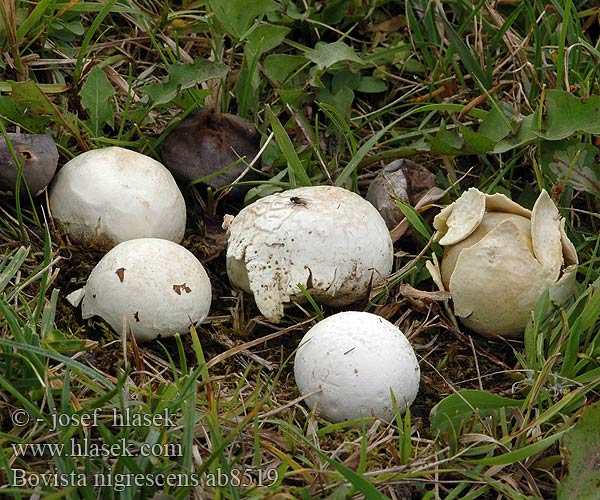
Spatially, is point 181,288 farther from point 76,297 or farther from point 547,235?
point 547,235

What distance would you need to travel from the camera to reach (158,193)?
2459 mm

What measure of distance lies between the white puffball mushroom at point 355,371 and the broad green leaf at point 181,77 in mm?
974

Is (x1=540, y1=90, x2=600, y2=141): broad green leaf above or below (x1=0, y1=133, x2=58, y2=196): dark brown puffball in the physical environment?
above

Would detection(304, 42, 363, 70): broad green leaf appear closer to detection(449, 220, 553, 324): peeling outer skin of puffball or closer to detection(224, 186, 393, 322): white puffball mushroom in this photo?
detection(224, 186, 393, 322): white puffball mushroom

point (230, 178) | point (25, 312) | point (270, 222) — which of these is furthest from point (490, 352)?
point (25, 312)

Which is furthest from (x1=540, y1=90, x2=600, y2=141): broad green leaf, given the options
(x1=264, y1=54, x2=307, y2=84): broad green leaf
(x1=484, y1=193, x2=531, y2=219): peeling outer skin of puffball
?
(x1=264, y1=54, x2=307, y2=84): broad green leaf

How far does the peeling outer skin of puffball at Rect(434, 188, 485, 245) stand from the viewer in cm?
238

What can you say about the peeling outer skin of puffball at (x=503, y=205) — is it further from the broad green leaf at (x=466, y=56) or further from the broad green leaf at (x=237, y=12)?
the broad green leaf at (x=237, y=12)

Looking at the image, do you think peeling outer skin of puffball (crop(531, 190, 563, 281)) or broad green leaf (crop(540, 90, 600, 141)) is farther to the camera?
broad green leaf (crop(540, 90, 600, 141))

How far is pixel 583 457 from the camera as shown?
1830 mm

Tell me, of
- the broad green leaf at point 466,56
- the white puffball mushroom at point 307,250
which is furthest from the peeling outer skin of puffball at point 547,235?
the broad green leaf at point 466,56

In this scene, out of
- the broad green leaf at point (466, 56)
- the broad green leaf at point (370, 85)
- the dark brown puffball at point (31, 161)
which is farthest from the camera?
the broad green leaf at point (370, 85)

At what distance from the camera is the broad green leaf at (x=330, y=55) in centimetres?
281

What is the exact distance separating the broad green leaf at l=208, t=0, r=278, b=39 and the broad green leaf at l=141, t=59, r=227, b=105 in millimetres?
160
